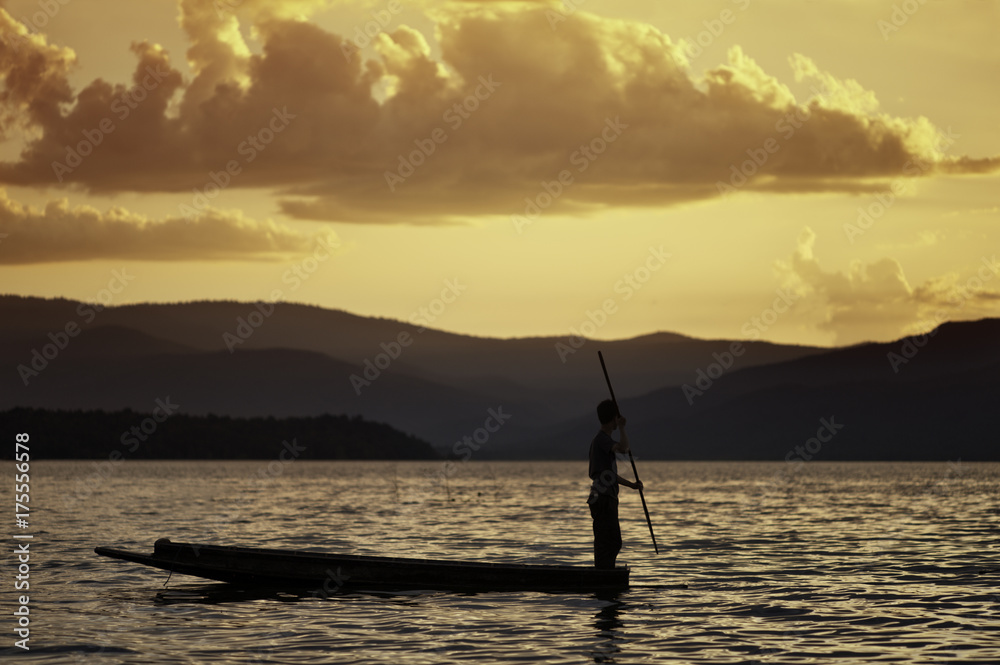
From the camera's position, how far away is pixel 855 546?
35.6 m

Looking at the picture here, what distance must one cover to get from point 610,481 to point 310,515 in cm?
3227

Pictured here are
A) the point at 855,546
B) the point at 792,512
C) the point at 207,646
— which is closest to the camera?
the point at 207,646

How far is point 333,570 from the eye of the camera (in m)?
23.6

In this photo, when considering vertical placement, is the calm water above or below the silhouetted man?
below

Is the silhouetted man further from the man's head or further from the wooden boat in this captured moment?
the wooden boat

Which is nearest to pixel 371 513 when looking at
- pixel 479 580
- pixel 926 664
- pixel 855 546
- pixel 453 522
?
pixel 453 522

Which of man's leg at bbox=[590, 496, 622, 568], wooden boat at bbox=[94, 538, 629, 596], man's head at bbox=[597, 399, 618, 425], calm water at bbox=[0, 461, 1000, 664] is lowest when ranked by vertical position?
calm water at bbox=[0, 461, 1000, 664]

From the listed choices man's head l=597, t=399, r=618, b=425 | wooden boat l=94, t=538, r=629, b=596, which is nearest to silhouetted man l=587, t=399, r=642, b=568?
man's head l=597, t=399, r=618, b=425

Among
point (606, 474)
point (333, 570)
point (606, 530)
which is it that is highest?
point (606, 474)

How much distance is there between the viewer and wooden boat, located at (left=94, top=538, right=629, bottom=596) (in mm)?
23469

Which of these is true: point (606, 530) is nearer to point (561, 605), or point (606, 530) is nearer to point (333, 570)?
point (561, 605)

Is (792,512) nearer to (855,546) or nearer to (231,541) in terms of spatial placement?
(855,546)

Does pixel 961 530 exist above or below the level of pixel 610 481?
below

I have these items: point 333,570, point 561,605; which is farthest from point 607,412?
point 333,570
